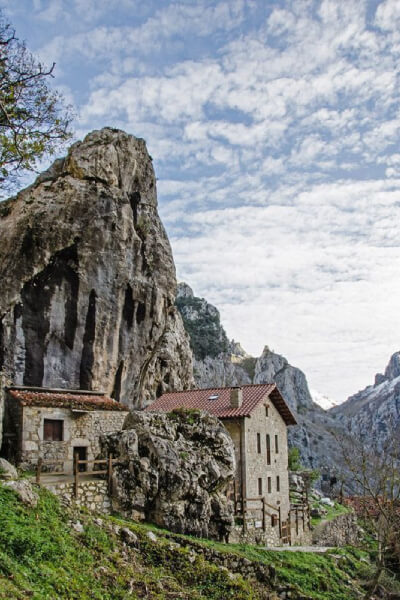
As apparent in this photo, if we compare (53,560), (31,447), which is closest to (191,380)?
(31,447)

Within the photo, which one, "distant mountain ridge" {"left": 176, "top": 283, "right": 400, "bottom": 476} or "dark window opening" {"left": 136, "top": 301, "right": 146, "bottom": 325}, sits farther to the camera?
"distant mountain ridge" {"left": 176, "top": 283, "right": 400, "bottom": 476}

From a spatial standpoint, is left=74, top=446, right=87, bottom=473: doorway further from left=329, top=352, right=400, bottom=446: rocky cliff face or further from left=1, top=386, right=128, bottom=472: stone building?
left=329, top=352, right=400, bottom=446: rocky cliff face

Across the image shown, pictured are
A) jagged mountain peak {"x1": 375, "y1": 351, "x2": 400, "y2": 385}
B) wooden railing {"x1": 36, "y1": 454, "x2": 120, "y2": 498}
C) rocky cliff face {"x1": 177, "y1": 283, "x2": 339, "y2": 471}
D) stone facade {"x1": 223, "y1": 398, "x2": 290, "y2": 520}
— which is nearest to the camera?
wooden railing {"x1": 36, "y1": 454, "x2": 120, "y2": 498}

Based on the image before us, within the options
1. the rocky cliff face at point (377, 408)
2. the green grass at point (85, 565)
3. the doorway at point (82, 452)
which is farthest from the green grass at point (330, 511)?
the rocky cliff face at point (377, 408)

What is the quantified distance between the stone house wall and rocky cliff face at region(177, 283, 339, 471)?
54.1m

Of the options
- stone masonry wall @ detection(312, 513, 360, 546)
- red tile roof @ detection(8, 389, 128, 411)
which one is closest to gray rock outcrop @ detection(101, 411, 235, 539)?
red tile roof @ detection(8, 389, 128, 411)

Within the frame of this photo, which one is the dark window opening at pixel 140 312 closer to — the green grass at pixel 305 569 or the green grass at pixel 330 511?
the green grass at pixel 305 569

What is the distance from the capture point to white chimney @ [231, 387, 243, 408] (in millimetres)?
33531

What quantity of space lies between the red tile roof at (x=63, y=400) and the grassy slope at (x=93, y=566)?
25.7 feet

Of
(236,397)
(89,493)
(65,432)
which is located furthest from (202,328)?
(89,493)

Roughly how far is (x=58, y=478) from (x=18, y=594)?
12467 millimetres

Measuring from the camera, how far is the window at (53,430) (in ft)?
79.8

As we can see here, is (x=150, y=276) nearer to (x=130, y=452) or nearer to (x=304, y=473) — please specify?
(x=130, y=452)

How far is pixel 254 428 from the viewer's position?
33.7 meters
